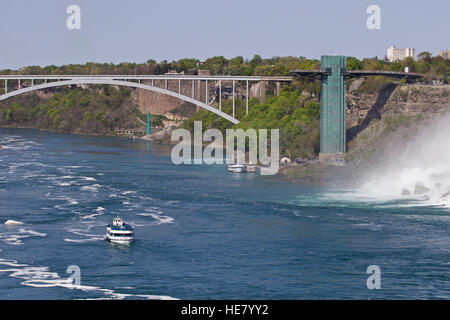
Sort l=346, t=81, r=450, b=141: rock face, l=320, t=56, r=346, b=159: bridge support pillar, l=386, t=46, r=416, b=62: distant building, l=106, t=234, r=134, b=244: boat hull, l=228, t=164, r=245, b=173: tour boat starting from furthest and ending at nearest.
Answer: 1. l=386, t=46, r=416, b=62: distant building
2. l=346, t=81, r=450, b=141: rock face
3. l=320, t=56, r=346, b=159: bridge support pillar
4. l=228, t=164, r=245, b=173: tour boat
5. l=106, t=234, r=134, b=244: boat hull

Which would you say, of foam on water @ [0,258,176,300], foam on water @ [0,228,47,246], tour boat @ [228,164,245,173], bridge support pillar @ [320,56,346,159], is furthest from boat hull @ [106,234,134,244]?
bridge support pillar @ [320,56,346,159]

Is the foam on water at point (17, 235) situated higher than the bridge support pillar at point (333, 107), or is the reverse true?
the bridge support pillar at point (333, 107)

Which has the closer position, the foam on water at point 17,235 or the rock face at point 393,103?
the foam on water at point 17,235

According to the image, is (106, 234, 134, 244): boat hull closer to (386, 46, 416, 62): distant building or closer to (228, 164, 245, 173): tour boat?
(228, 164, 245, 173): tour boat

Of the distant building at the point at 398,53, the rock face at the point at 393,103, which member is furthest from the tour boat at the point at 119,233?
the distant building at the point at 398,53

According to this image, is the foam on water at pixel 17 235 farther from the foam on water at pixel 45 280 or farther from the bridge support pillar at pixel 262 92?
the bridge support pillar at pixel 262 92

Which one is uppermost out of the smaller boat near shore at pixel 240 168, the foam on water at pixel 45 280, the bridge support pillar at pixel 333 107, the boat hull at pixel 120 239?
the bridge support pillar at pixel 333 107

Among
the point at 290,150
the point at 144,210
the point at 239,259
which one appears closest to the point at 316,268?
the point at 239,259
